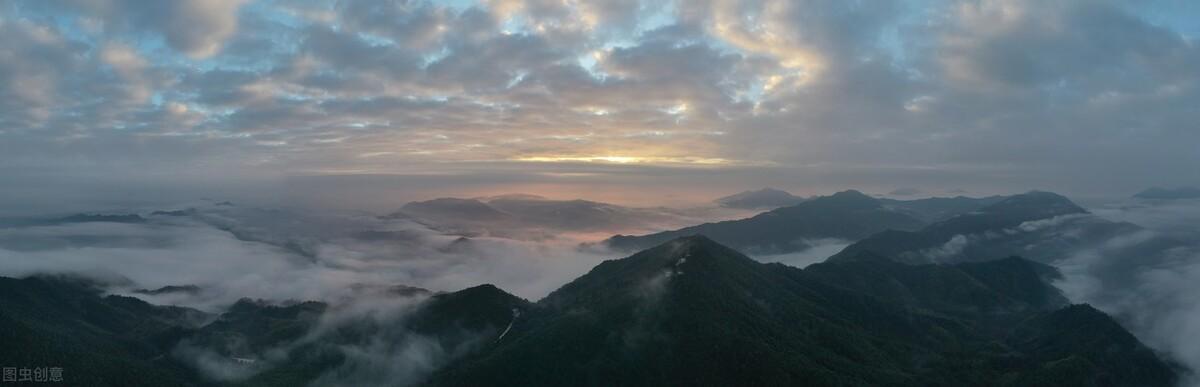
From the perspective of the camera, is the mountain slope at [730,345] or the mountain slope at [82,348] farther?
the mountain slope at [82,348]

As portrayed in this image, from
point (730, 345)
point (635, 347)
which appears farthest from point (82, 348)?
point (730, 345)

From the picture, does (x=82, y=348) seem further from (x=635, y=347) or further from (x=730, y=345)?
(x=730, y=345)

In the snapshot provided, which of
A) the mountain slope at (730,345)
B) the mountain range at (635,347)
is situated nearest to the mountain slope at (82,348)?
the mountain range at (635,347)

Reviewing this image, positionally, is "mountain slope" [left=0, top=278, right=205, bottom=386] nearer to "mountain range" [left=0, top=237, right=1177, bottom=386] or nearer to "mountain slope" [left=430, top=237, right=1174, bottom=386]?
"mountain range" [left=0, top=237, right=1177, bottom=386]

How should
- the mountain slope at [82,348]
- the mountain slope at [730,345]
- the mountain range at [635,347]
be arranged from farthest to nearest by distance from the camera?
the mountain slope at [82,348], the mountain range at [635,347], the mountain slope at [730,345]

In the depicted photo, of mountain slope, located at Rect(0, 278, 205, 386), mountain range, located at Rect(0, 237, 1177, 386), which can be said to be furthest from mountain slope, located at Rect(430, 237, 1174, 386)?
mountain slope, located at Rect(0, 278, 205, 386)

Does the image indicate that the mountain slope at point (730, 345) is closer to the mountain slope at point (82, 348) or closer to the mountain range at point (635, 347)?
the mountain range at point (635, 347)

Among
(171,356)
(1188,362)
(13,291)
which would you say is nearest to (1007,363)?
(1188,362)

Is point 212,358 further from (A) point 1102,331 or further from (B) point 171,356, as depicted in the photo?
(A) point 1102,331
